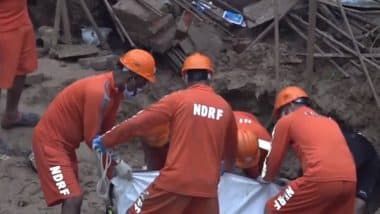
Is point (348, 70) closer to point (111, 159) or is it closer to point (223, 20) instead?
point (223, 20)

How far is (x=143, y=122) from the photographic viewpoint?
6.80 metres

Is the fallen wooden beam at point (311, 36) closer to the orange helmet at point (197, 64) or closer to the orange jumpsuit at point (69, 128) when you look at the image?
the orange helmet at point (197, 64)

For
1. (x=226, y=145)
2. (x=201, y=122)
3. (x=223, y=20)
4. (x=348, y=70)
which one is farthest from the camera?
(x=223, y=20)

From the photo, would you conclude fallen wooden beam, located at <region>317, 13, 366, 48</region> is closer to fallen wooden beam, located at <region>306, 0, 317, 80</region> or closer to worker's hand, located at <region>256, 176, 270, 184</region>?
fallen wooden beam, located at <region>306, 0, 317, 80</region>

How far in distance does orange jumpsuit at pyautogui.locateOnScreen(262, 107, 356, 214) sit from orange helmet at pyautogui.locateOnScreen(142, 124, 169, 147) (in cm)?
82

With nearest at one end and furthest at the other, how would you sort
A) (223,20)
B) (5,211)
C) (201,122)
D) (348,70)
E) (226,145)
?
1. (201,122)
2. (226,145)
3. (5,211)
4. (348,70)
5. (223,20)

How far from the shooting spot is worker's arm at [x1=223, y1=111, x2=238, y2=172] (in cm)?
706

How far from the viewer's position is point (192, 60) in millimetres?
7098

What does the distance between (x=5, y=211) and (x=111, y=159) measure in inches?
62.6

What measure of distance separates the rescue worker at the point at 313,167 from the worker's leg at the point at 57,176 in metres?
1.50

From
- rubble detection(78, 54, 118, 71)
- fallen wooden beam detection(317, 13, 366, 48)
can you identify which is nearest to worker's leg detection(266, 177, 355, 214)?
fallen wooden beam detection(317, 13, 366, 48)

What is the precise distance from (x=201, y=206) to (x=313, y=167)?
0.95 m

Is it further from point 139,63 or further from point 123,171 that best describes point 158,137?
point 139,63

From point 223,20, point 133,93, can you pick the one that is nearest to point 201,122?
point 133,93
